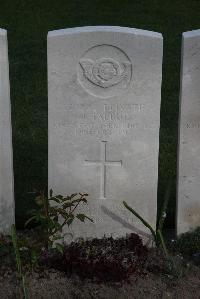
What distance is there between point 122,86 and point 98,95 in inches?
8.0

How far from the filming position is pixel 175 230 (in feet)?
18.6

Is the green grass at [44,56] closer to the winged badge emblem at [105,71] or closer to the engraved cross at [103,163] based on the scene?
the engraved cross at [103,163]

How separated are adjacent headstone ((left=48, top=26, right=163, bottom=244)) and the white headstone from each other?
0.21 meters

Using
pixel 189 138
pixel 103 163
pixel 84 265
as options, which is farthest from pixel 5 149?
pixel 189 138

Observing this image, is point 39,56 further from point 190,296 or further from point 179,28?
point 190,296

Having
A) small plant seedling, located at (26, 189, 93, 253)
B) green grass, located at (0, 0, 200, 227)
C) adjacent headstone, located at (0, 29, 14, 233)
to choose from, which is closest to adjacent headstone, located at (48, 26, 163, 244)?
small plant seedling, located at (26, 189, 93, 253)

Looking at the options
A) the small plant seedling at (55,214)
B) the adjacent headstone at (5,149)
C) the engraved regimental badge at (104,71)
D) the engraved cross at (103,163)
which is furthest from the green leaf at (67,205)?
the engraved regimental badge at (104,71)

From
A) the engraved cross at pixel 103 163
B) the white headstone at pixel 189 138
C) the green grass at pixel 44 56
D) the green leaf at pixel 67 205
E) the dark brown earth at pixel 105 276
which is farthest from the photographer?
the green grass at pixel 44 56

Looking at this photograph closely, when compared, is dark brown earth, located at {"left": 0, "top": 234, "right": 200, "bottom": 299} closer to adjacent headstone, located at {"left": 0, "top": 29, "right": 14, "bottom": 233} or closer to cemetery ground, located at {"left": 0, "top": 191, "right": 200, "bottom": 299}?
cemetery ground, located at {"left": 0, "top": 191, "right": 200, "bottom": 299}

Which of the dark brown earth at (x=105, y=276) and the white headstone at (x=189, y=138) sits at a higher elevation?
the white headstone at (x=189, y=138)

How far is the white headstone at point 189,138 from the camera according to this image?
5074 millimetres

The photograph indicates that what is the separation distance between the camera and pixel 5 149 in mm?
5285

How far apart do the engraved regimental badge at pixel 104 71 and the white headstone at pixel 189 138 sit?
18.3 inches

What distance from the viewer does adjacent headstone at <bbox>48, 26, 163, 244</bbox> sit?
16.4 feet
